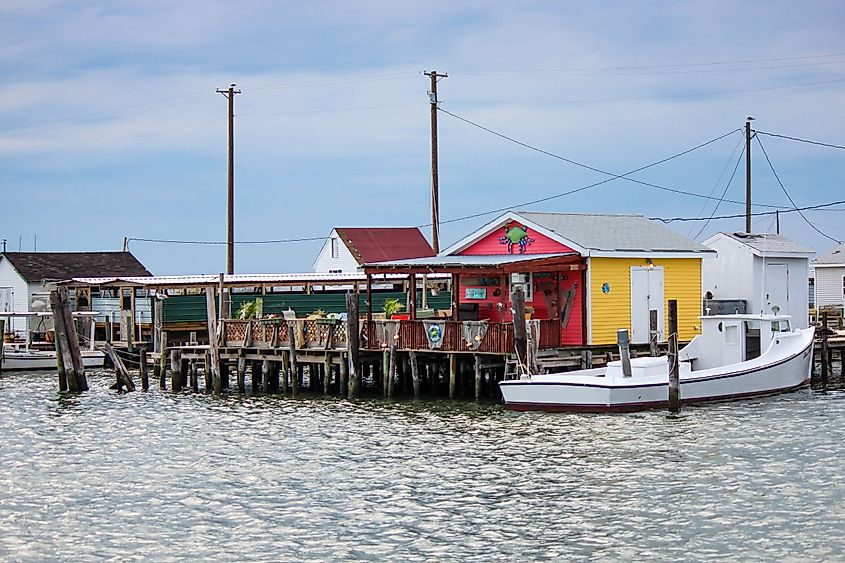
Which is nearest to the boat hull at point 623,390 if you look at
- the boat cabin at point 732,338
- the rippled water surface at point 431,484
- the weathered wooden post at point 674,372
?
the rippled water surface at point 431,484

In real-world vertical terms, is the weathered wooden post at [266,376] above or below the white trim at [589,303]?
below

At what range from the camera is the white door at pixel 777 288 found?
39594 millimetres

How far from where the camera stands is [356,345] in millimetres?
32750

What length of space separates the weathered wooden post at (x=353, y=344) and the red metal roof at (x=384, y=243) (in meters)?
29.5

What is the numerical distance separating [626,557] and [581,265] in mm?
17704

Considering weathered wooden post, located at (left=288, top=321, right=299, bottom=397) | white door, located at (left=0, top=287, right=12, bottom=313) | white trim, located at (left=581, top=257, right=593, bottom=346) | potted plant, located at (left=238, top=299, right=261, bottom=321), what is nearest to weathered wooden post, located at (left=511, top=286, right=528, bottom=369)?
white trim, located at (left=581, top=257, right=593, bottom=346)

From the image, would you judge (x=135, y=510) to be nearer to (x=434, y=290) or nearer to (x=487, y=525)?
(x=487, y=525)

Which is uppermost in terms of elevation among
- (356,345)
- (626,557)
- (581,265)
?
(581,265)

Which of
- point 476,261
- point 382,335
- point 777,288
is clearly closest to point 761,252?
point 777,288

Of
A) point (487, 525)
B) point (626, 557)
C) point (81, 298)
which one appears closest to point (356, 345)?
point (487, 525)

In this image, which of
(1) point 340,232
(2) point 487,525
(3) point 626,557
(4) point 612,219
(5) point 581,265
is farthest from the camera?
(1) point 340,232

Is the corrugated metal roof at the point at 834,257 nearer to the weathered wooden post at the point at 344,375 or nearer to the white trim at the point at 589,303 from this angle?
the white trim at the point at 589,303

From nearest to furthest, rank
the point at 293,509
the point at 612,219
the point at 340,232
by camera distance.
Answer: the point at 293,509, the point at 612,219, the point at 340,232

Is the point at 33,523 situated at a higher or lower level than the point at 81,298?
lower
